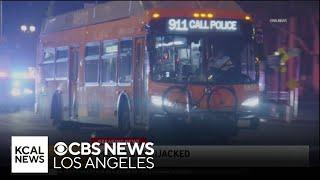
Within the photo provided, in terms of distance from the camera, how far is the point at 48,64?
25516 millimetres

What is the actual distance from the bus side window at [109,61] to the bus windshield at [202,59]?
8.77 feet

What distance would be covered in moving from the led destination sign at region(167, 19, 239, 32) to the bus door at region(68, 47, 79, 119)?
17.9ft

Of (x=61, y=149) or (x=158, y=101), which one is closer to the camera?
(x=61, y=149)

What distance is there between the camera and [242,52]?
18328 millimetres

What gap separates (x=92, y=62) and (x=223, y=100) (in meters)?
4.83

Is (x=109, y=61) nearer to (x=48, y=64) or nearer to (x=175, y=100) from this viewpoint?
(x=175, y=100)

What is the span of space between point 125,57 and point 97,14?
107 inches

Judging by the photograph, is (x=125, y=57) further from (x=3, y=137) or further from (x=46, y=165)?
(x=46, y=165)

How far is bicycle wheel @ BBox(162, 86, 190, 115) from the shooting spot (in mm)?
17906

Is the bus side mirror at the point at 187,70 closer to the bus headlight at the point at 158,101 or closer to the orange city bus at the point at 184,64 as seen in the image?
the orange city bus at the point at 184,64

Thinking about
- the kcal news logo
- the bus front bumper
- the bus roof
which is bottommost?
the kcal news logo

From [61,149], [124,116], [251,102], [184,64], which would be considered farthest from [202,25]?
[61,149]

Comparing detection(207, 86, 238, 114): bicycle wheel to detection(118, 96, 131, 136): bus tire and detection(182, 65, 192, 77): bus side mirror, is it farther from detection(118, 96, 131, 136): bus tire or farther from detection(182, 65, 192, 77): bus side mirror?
detection(118, 96, 131, 136): bus tire

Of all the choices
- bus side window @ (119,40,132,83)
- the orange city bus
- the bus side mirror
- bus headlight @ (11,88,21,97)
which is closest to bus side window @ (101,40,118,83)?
the orange city bus
